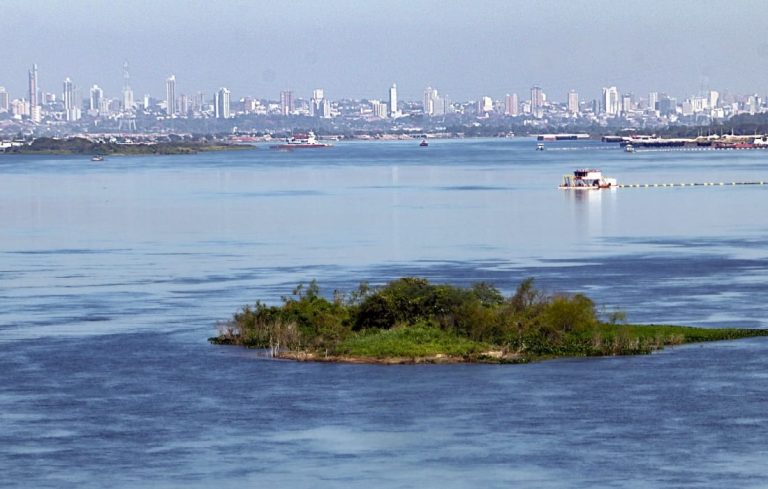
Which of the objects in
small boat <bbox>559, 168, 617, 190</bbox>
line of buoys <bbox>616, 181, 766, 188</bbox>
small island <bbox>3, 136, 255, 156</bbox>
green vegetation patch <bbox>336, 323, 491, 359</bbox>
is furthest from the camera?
small island <bbox>3, 136, 255, 156</bbox>

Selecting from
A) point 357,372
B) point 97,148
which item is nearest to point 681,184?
point 357,372

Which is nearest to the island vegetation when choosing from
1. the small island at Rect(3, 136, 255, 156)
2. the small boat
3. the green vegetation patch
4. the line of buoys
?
the small island at Rect(3, 136, 255, 156)

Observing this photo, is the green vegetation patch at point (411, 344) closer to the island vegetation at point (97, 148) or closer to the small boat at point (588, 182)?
the small boat at point (588, 182)

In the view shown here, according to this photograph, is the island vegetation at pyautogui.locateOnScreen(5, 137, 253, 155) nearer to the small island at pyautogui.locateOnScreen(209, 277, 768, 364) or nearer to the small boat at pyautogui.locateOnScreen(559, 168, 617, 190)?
the small boat at pyautogui.locateOnScreen(559, 168, 617, 190)

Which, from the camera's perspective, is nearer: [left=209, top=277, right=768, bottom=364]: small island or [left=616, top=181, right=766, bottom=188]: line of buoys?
[left=209, top=277, right=768, bottom=364]: small island

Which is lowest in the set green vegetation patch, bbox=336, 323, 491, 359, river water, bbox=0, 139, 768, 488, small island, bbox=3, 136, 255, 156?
small island, bbox=3, 136, 255, 156

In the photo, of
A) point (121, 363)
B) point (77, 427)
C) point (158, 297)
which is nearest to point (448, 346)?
point (121, 363)

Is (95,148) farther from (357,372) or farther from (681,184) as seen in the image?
(357,372)
